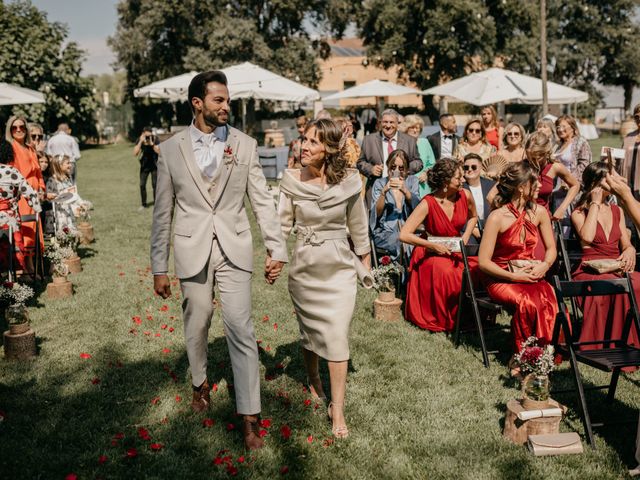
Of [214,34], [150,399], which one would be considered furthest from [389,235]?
[214,34]

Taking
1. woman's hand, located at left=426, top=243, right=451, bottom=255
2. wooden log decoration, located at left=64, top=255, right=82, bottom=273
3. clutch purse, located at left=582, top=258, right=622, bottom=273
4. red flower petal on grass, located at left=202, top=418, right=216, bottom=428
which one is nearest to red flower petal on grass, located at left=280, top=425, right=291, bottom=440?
red flower petal on grass, located at left=202, top=418, right=216, bottom=428

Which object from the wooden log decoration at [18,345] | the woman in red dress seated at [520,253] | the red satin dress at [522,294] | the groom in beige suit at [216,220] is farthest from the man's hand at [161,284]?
the red satin dress at [522,294]

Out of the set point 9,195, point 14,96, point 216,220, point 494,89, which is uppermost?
point 494,89

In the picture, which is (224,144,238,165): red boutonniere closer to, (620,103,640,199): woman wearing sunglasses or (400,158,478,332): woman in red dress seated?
(400,158,478,332): woman in red dress seated

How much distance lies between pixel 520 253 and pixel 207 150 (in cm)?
304

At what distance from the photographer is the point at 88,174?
1030 inches

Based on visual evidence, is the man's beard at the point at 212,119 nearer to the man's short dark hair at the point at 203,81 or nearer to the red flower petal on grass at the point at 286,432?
the man's short dark hair at the point at 203,81

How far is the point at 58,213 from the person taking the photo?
419 inches

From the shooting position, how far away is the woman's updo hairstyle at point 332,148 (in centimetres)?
445

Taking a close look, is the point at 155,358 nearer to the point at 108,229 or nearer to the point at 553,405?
the point at 553,405

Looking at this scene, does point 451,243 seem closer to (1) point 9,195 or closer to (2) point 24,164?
(1) point 9,195

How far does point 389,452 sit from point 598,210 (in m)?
3.42

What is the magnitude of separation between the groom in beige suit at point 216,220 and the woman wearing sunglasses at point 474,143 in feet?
17.1

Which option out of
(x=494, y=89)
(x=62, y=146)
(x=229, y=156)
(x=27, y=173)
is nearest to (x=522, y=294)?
(x=229, y=156)
